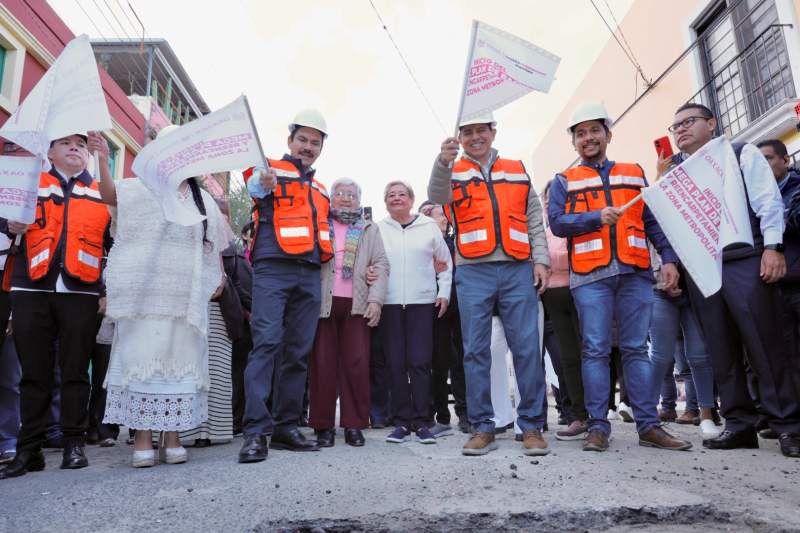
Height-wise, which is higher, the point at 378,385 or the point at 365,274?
the point at 365,274

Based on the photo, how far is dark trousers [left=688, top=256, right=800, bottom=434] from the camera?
3.12 metres

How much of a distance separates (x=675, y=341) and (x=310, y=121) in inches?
120

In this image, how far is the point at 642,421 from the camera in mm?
3289

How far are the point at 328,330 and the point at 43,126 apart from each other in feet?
6.66

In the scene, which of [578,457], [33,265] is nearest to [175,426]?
[33,265]

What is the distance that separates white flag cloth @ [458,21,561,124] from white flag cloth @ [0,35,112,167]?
6.60 feet

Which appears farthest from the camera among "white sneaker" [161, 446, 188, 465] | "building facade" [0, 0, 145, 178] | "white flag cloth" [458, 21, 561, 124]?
"building facade" [0, 0, 145, 178]

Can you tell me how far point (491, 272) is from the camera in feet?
11.4

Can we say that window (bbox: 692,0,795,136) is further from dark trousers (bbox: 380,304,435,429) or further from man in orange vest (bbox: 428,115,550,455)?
dark trousers (bbox: 380,304,435,429)

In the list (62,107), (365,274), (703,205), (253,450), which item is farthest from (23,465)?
(703,205)

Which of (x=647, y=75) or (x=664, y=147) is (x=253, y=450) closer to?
(x=664, y=147)

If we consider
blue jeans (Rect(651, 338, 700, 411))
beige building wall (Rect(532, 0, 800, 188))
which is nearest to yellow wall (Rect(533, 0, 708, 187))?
beige building wall (Rect(532, 0, 800, 188))

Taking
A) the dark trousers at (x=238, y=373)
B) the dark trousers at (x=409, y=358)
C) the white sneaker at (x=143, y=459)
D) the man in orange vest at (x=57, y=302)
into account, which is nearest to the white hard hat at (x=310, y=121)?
the man in orange vest at (x=57, y=302)

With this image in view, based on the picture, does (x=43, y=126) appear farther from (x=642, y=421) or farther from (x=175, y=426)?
(x=642, y=421)
